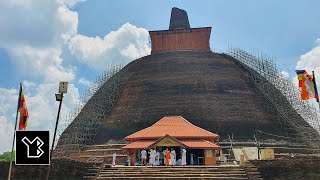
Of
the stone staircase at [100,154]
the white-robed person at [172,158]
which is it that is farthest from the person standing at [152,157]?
the stone staircase at [100,154]

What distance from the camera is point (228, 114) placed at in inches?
1040

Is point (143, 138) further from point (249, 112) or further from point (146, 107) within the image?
point (249, 112)

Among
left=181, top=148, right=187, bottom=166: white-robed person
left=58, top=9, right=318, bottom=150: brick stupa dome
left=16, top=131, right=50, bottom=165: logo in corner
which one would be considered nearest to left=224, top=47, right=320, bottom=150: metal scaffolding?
left=58, top=9, right=318, bottom=150: brick stupa dome

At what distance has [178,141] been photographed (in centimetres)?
2145

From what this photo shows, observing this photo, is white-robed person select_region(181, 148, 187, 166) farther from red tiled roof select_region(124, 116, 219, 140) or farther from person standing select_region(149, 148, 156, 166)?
red tiled roof select_region(124, 116, 219, 140)

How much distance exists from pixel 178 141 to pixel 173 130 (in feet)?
6.92

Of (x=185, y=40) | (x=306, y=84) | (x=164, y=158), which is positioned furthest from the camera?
(x=185, y=40)

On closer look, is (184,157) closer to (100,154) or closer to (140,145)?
(140,145)

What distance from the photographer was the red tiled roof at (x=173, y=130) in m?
22.8

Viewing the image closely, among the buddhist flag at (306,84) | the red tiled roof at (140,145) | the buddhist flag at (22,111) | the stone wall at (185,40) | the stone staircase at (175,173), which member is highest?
the stone wall at (185,40)

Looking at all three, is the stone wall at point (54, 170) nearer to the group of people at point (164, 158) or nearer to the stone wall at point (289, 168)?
the group of people at point (164, 158)

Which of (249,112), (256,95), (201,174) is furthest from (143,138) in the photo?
(256,95)

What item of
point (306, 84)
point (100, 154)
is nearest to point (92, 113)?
point (100, 154)

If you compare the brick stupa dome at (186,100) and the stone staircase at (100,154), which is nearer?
the stone staircase at (100,154)
